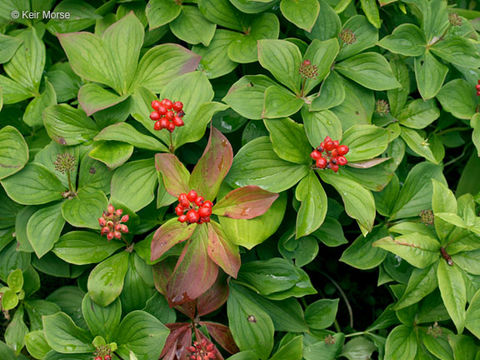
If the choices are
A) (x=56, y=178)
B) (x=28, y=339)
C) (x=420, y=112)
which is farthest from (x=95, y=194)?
(x=420, y=112)

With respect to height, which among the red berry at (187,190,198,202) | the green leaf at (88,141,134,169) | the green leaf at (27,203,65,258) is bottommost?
the green leaf at (27,203,65,258)

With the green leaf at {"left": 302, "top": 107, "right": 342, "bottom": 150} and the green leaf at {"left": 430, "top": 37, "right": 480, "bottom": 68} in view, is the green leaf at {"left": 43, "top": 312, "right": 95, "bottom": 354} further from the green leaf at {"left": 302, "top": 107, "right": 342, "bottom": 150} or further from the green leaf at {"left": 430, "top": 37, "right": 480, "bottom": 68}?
the green leaf at {"left": 430, "top": 37, "right": 480, "bottom": 68}

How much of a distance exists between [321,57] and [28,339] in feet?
6.85

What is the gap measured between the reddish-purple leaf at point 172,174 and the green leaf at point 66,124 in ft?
2.01

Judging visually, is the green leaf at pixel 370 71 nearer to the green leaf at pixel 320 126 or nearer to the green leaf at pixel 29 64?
the green leaf at pixel 320 126

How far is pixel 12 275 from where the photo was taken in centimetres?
233

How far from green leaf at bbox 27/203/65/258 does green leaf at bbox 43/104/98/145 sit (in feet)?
1.21

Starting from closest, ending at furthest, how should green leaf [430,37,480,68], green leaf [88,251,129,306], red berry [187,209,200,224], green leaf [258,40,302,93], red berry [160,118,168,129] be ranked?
red berry [187,209,200,224]
red berry [160,118,168,129]
green leaf [88,251,129,306]
green leaf [258,40,302,93]
green leaf [430,37,480,68]

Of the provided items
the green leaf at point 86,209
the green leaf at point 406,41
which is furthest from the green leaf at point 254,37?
the green leaf at point 86,209

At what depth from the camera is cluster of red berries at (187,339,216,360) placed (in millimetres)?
2135

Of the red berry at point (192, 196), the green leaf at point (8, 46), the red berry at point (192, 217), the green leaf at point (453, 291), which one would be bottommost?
the green leaf at point (453, 291)

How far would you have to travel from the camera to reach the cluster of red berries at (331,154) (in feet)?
7.01

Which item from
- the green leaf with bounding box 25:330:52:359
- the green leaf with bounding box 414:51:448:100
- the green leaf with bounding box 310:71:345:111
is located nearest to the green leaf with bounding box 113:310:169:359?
the green leaf with bounding box 25:330:52:359

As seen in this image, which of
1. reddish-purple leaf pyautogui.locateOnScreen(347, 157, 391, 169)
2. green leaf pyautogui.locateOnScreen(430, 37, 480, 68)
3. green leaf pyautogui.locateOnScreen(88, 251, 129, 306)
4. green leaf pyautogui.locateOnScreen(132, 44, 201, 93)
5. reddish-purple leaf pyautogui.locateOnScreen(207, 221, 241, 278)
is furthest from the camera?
green leaf pyautogui.locateOnScreen(430, 37, 480, 68)
